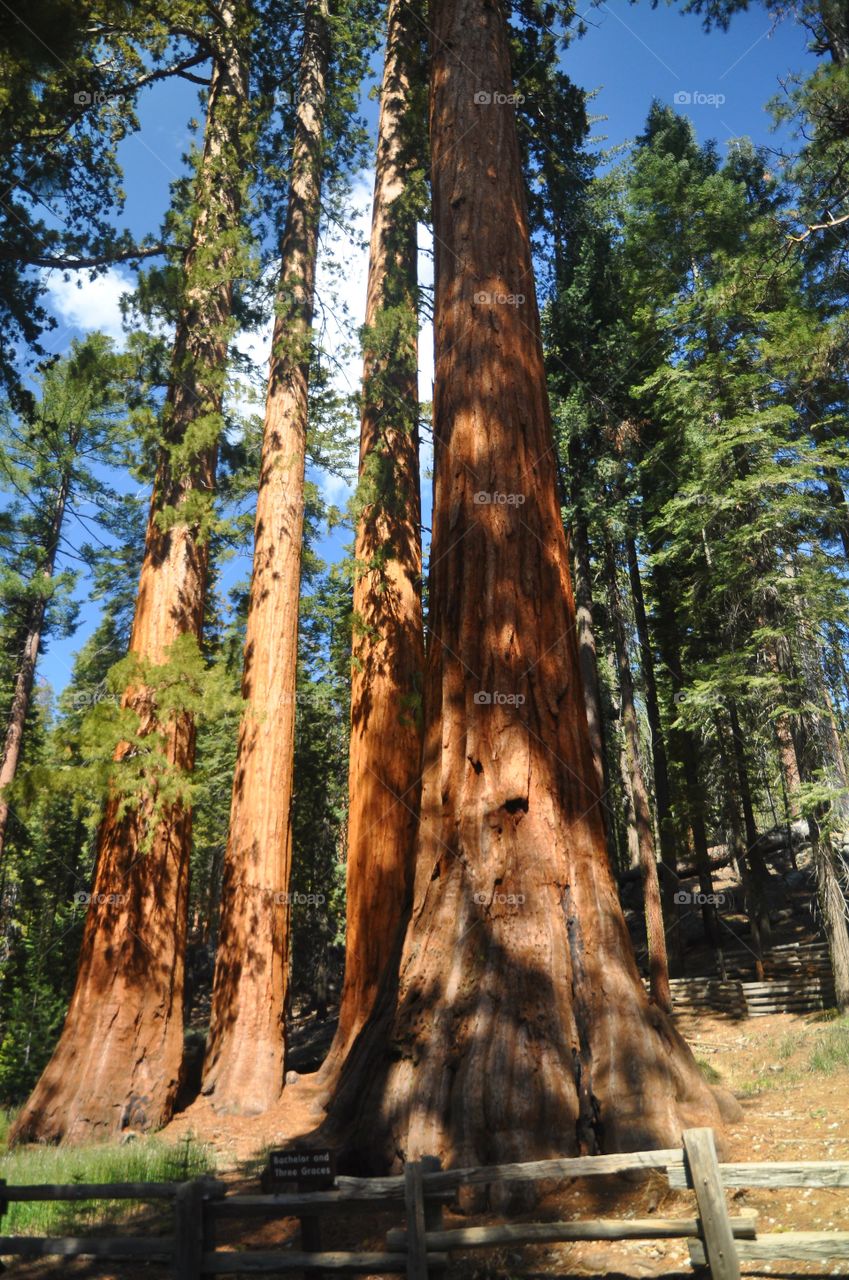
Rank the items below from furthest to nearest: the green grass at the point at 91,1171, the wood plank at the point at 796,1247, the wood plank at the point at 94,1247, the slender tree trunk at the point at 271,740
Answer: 1. the slender tree trunk at the point at 271,740
2. the green grass at the point at 91,1171
3. the wood plank at the point at 94,1247
4. the wood plank at the point at 796,1247

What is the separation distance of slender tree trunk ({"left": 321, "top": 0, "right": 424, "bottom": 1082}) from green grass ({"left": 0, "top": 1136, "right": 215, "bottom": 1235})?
2.63 m

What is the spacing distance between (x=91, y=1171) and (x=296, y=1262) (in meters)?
3.24

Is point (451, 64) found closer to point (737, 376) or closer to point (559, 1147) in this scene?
point (559, 1147)

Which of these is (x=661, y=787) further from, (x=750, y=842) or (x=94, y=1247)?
(x=94, y=1247)

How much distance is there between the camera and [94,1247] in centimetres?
411

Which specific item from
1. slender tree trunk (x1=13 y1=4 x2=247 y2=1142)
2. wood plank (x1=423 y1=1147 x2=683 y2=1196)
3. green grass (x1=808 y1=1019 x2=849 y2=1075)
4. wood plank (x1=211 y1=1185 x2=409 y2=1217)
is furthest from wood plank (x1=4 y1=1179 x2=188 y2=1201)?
green grass (x1=808 y1=1019 x2=849 y2=1075)

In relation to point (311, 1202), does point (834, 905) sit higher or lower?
higher

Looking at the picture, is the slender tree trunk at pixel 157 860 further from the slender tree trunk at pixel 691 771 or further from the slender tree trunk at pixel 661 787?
the slender tree trunk at pixel 691 771

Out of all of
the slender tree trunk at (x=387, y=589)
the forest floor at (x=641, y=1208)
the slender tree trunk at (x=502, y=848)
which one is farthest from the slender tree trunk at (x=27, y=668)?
the slender tree trunk at (x=502, y=848)

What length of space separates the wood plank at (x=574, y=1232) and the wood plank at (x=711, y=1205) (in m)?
0.07

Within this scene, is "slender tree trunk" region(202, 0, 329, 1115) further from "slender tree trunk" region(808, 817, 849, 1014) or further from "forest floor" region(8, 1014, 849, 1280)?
"slender tree trunk" region(808, 817, 849, 1014)

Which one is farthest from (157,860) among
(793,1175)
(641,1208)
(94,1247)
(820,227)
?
(820,227)

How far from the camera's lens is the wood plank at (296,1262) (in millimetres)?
3814

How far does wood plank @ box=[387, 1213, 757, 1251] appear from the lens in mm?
3607
